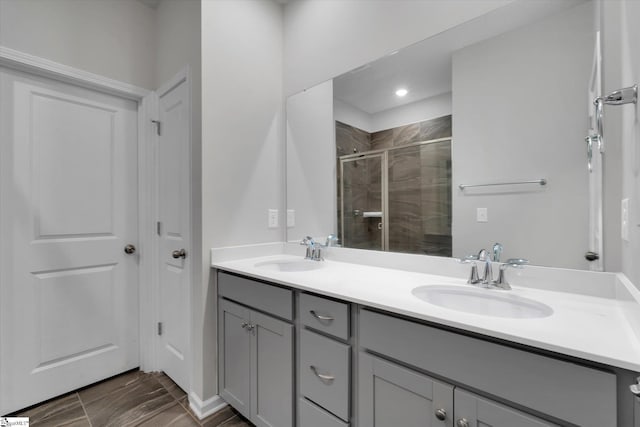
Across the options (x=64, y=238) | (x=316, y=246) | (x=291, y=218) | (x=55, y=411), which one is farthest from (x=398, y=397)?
(x=64, y=238)

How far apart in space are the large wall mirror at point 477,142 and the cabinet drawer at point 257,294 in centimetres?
61

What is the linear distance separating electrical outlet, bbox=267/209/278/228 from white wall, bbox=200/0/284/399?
1.7 inches

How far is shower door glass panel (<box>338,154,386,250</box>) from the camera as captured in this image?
1.63 m

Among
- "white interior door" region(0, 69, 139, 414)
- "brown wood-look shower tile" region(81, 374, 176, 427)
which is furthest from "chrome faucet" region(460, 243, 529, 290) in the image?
"white interior door" region(0, 69, 139, 414)

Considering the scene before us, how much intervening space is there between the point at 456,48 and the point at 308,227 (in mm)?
1298

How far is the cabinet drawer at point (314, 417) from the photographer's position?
108 centimetres

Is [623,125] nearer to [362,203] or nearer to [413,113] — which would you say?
[413,113]

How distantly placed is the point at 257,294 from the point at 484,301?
3.23ft

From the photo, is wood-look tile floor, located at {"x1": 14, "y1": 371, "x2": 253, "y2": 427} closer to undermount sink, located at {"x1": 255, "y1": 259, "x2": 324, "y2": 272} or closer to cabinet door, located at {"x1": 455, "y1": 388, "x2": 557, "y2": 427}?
undermount sink, located at {"x1": 255, "y1": 259, "x2": 324, "y2": 272}

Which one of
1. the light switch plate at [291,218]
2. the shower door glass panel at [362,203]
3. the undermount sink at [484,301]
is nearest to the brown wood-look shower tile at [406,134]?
the shower door glass panel at [362,203]

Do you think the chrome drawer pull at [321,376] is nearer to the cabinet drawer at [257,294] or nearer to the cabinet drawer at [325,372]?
the cabinet drawer at [325,372]

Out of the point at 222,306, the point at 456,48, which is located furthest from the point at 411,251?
the point at 222,306

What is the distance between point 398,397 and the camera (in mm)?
907

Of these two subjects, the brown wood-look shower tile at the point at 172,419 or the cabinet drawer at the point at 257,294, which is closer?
the cabinet drawer at the point at 257,294
